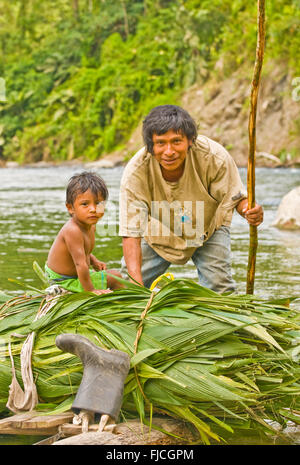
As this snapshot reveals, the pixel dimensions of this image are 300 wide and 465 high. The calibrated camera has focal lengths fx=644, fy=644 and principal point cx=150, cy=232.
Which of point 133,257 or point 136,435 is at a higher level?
point 133,257

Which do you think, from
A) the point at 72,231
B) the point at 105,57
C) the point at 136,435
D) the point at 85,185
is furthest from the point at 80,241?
the point at 105,57

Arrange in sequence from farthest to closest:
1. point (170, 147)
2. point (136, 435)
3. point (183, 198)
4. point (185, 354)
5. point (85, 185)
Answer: point (183, 198) → point (170, 147) → point (85, 185) → point (185, 354) → point (136, 435)

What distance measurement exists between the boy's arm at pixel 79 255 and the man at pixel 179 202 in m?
0.34

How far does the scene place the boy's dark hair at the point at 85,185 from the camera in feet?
11.6

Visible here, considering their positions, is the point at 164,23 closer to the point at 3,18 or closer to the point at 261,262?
the point at 3,18

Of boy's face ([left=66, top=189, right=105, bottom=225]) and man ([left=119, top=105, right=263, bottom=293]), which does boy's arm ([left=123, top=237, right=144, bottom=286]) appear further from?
boy's face ([left=66, top=189, right=105, bottom=225])

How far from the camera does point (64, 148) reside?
30.6 m

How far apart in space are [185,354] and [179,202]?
5.23 ft

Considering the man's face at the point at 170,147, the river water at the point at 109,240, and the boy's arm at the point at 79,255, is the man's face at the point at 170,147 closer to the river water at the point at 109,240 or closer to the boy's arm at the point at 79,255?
the boy's arm at the point at 79,255

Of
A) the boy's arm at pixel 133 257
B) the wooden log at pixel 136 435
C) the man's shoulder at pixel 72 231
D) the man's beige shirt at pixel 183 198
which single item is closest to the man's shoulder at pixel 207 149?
the man's beige shirt at pixel 183 198

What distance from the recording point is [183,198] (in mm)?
4125

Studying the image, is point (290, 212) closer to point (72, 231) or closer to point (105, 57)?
point (72, 231)

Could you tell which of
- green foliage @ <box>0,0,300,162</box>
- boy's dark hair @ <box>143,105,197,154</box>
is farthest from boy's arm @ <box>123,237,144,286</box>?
green foliage @ <box>0,0,300,162</box>

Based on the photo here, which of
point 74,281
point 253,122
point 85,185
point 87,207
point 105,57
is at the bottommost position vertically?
point 74,281
